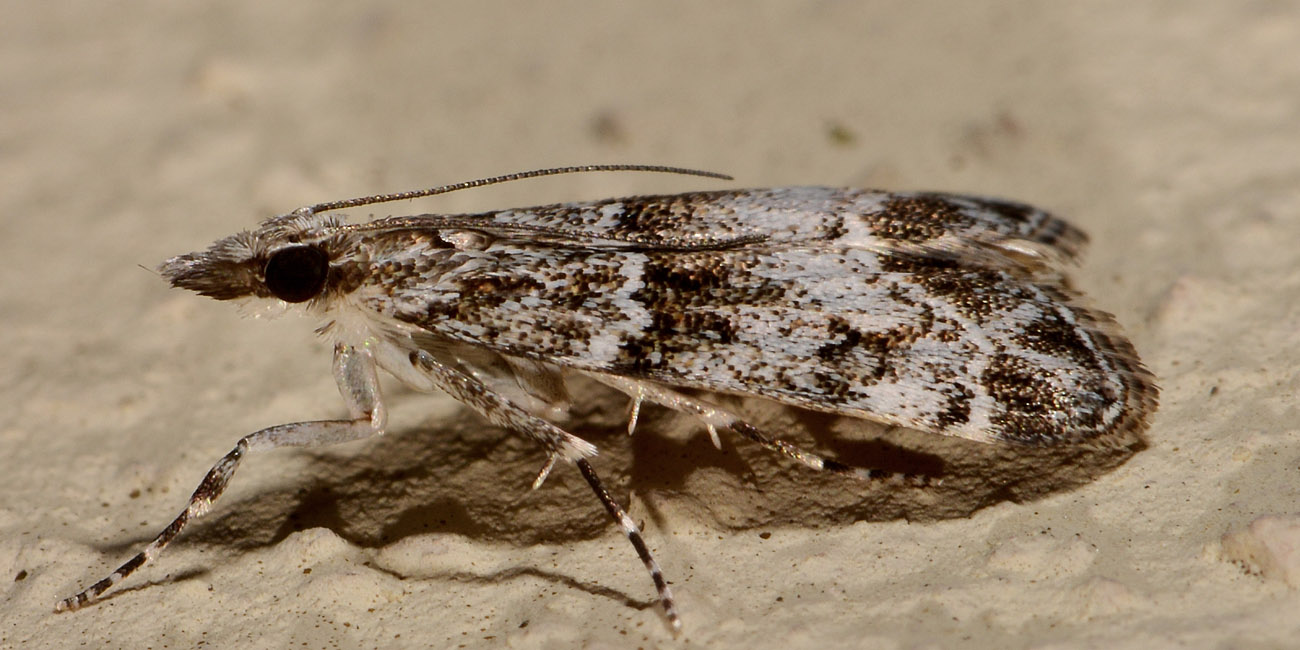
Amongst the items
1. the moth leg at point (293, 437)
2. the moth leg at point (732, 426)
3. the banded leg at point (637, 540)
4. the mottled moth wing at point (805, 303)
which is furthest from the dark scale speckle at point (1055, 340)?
the moth leg at point (293, 437)

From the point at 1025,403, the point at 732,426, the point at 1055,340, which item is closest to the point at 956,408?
the point at 1025,403

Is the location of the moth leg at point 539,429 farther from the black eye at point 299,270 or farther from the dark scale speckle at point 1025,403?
the dark scale speckle at point 1025,403

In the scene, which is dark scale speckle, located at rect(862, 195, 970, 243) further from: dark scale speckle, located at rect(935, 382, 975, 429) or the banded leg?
the banded leg

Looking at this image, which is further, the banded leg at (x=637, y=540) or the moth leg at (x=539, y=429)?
the moth leg at (x=539, y=429)

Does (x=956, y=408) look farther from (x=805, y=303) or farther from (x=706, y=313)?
(x=706, y=313)

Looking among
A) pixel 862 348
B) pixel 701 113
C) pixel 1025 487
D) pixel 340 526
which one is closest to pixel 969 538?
pixel 1025 487
